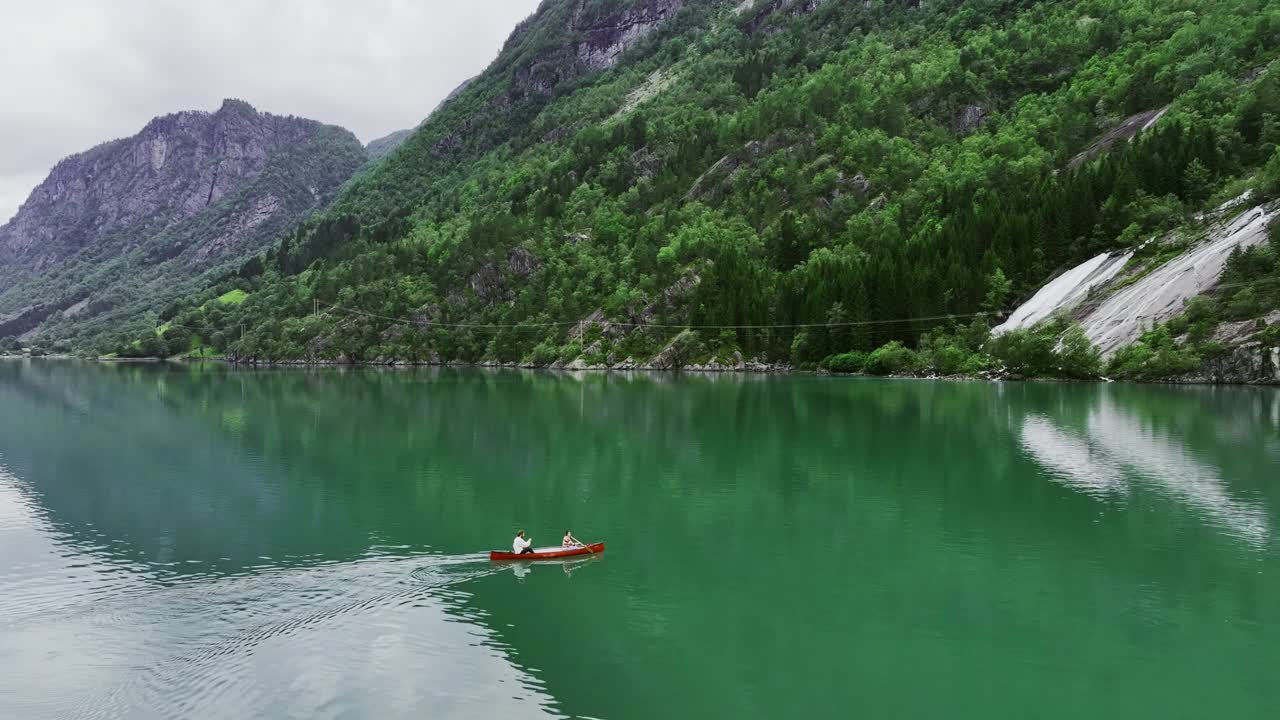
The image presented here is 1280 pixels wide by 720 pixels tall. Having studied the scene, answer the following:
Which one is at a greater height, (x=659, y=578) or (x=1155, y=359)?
(x=1155, y=359)

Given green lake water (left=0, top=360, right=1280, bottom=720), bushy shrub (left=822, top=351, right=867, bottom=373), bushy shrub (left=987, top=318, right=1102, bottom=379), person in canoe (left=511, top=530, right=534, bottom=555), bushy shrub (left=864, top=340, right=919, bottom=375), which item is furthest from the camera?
bushy shrub (left=822, top=351, right=867, bottom=373)

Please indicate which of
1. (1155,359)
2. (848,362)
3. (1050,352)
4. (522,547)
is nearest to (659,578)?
(522,547)

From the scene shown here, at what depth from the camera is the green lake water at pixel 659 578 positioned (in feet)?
60.6

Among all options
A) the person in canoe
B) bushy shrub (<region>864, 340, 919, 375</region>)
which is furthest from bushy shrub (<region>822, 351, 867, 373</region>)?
the person in canoe

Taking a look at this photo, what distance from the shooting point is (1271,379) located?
9006 centimetres

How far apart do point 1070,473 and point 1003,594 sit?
21670mm

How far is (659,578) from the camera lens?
26.5 m

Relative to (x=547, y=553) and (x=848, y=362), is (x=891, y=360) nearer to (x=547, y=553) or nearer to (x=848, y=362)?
(x=848, y=362)

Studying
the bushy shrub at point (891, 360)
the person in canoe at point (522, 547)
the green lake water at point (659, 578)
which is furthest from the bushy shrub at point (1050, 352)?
the person in canoe at point (522, 547)

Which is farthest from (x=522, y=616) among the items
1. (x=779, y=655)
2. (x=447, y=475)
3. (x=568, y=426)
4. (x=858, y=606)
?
(x=568, y=426)

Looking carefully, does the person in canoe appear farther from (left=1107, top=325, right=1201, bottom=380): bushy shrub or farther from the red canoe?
(left=1107, top=325, right=1201, bottom=380): bushy shrub

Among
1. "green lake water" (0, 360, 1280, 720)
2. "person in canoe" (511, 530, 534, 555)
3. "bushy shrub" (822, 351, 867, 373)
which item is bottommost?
"green lake water" (0, 360, 1280, 720)

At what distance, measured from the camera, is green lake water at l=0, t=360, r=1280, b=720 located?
60.6 ft

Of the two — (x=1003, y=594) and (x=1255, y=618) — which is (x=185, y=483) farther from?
(x=1255, y=618)
